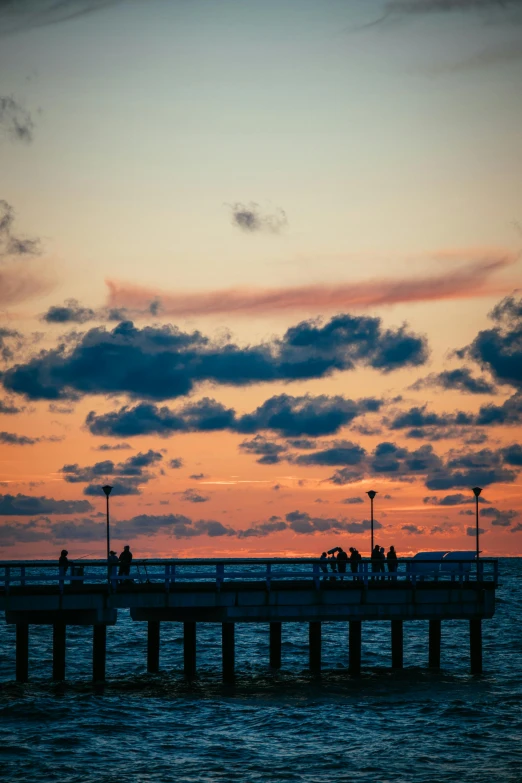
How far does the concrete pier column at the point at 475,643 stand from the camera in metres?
47.4

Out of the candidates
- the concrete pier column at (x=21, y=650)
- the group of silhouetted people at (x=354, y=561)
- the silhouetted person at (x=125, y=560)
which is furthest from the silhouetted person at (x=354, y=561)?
the concrete pier column at (x=21, y=650)

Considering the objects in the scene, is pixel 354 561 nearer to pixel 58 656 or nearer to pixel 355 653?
pixel 355 653

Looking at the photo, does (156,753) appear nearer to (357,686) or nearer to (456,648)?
(357,686)

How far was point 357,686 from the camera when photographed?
4559 cm

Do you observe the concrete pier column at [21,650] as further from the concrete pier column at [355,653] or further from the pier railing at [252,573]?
the concrete pier column at [355,653]

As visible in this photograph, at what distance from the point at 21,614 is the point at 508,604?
89.7m

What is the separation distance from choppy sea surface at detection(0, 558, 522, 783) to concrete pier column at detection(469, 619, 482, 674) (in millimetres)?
707

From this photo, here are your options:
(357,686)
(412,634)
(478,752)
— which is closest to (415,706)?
(357,686)

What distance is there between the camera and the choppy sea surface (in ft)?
109

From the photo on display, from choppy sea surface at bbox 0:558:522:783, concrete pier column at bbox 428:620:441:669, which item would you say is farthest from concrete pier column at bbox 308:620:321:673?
concrete pier column at bbox 428:620:441:669

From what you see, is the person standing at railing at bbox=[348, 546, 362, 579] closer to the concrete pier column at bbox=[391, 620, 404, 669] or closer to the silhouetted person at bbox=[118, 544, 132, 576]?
the concrete pier column at bbox=[391, 620, 404, 669]

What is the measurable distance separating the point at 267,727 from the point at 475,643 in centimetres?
1302

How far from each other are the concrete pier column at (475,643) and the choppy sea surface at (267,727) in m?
0.71

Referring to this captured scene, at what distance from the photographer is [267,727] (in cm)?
3888
